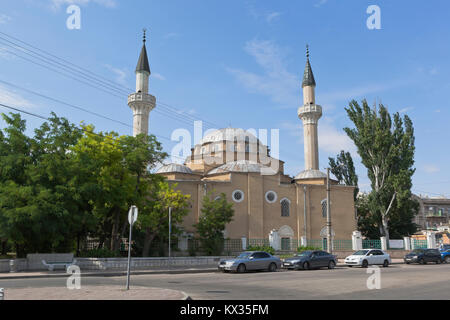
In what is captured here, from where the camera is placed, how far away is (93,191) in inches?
822

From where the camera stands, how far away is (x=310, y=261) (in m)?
21.4

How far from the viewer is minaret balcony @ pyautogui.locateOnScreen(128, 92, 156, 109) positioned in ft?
127

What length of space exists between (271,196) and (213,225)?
1016 cm

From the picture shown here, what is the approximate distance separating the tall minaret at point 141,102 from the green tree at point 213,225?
38.7 feet

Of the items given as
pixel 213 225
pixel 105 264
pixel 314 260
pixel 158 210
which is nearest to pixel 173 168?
pixel 213 225

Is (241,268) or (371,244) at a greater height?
(371,244)

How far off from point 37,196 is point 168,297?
12231 millimetres

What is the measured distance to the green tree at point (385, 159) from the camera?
4031cm

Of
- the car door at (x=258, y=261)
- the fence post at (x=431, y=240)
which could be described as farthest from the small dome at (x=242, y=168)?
the car door at (x=258, y=261)

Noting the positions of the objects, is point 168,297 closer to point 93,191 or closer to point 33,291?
point 33,291

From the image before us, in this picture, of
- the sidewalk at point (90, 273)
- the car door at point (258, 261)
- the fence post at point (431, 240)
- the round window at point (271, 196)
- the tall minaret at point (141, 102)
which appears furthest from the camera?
the round window at point (271, 196)

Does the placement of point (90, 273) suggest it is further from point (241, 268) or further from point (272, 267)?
point (272, 267)

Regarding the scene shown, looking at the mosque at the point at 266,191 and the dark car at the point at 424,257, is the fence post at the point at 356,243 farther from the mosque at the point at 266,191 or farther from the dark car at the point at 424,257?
the dark car at the point at 424,257
